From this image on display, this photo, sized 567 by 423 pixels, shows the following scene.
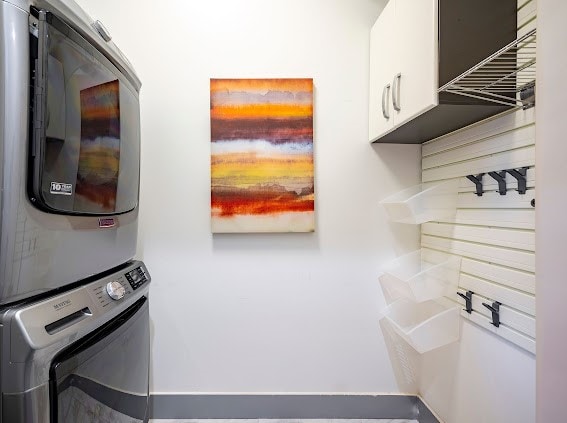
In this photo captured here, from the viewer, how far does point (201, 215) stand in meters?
1.87

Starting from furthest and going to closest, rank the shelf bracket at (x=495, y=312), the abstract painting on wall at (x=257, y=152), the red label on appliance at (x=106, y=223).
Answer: the abstract painting on wall at (x=257, y=152), the shelf bracket at (x=495, y=312), the red label on appliance at (x=106, y=223)

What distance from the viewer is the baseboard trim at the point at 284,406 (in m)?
1.86

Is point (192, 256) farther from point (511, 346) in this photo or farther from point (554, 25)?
point (554, 25)

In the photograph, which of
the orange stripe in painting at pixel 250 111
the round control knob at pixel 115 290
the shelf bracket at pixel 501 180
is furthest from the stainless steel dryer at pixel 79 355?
the shelf bracket at pixel 501 180

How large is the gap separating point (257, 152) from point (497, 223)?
3.80 feet

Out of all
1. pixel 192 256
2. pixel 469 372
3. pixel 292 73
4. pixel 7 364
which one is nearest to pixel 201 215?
pixel 192 256

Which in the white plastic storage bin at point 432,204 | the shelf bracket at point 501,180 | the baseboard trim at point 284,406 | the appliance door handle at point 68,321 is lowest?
the baseboard trim at point 284,406

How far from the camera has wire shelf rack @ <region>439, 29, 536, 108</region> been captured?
3.70 ft

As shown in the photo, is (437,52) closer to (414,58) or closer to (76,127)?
(414,58)

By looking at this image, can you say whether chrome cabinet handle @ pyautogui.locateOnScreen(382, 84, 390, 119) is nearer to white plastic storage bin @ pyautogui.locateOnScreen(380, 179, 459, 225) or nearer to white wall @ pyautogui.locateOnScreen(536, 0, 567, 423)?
white plastic storage bin @ pyautogui.locateOnScreen(380, 179, 459, 225)

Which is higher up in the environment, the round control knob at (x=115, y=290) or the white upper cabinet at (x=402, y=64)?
the white upper cabinet at (x=402, y=64)

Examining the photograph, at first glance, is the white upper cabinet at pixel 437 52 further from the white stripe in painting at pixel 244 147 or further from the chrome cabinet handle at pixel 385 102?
the white stripe in painting at pixel 244 147

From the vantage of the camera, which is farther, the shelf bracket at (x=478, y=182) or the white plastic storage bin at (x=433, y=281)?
the white plastic storage bin at (x=433, y=281)

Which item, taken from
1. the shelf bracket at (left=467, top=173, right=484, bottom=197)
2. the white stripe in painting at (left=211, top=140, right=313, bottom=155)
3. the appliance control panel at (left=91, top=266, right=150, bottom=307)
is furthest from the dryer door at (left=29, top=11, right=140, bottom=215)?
the shelf bracket at (left=467, top=173, right=484, bottom=197)
